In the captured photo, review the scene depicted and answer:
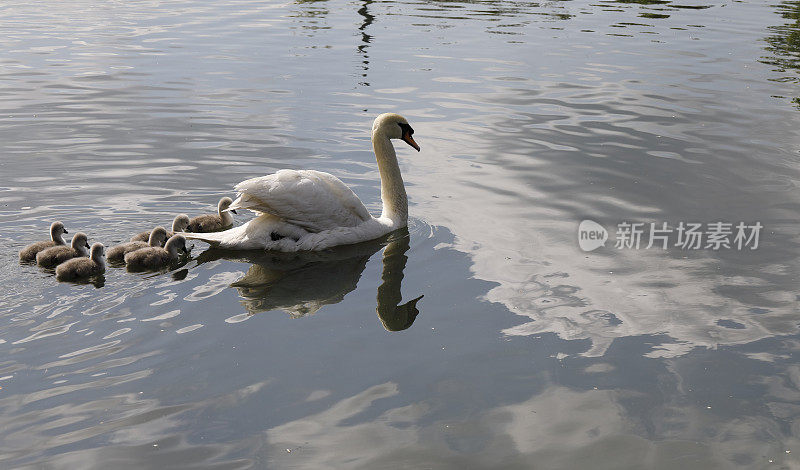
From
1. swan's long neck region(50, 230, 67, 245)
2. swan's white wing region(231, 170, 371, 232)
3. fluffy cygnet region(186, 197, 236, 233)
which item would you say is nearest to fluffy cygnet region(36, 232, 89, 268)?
swan's long neck region(50, 230, 67, 245)

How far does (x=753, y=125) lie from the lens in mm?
14312

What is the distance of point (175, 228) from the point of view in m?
9.60

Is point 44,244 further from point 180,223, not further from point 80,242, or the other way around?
point 180,223

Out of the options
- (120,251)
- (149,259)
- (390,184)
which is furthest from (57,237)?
(390,184)

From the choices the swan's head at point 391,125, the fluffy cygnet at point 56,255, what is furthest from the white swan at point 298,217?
the swan's head at point 391,125

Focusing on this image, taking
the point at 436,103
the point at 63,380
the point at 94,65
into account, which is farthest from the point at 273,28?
the point at 63,380

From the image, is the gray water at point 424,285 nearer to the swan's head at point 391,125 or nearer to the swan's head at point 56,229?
the swan's head at point 56,229

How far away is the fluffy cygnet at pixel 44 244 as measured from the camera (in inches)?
342

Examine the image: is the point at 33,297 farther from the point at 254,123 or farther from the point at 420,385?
the point at 254,123

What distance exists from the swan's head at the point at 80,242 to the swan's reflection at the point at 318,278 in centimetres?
115

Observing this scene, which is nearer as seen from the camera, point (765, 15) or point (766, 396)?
point (766, 396)

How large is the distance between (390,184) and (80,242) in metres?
3.54

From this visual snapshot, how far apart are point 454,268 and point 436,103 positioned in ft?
25.2

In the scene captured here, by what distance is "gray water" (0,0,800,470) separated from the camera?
5.91 meters
